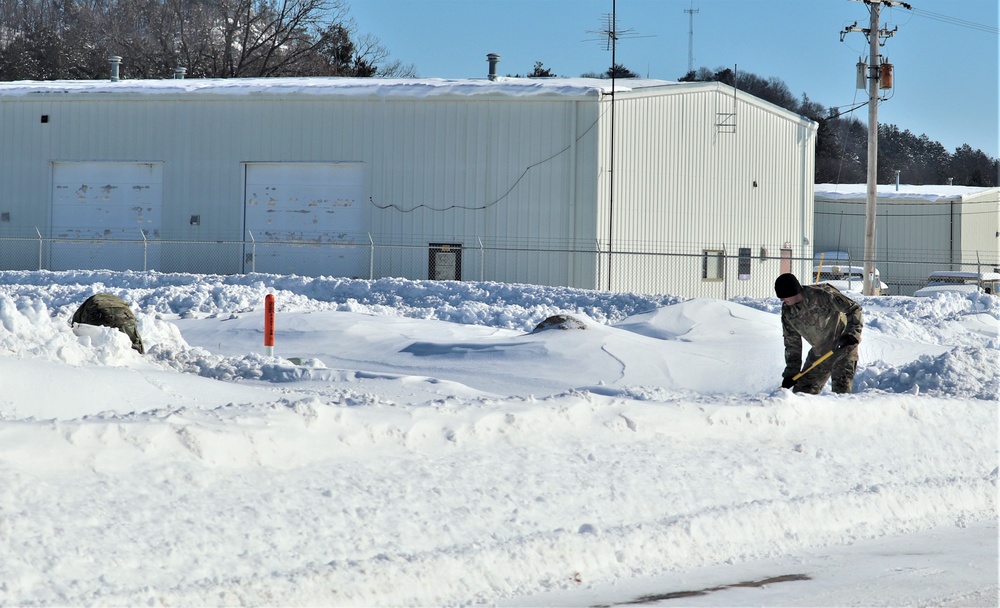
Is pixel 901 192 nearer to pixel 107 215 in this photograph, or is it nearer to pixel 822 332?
pixel 107 215

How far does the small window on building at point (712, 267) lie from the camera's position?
3206 cm

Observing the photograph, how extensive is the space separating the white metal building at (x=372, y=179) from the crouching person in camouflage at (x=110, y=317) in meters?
14.3

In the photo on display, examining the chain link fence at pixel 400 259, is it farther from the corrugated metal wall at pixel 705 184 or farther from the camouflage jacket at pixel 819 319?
the camouflage jacket at pixel 819 319

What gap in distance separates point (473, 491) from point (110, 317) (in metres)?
7.40

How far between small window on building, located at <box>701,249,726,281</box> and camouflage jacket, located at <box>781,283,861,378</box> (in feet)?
69.7

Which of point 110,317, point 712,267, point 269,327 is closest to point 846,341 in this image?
point 269,327

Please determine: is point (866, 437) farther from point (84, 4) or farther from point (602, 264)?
point (84, 4)

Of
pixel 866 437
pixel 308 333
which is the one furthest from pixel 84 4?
pixel 866 437

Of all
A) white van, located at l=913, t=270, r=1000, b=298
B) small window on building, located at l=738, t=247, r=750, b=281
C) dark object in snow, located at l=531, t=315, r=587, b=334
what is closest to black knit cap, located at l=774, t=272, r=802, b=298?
dark object in snow, located at l=531, t=315, r=587, b=334

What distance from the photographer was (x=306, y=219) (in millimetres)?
29422

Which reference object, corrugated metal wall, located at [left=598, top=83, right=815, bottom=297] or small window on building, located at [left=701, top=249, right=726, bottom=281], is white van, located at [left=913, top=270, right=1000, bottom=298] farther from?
small window on building, located at [left=701, top=249, right=726, bottom=281]

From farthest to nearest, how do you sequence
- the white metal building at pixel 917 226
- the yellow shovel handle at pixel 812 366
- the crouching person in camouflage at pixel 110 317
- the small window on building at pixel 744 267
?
the white metal building at pixel 917 226
the small window on building at pixel 744 267
the crouching person in camouflage at pixel 110 317
the yellow shovel handle at pixel 812 366

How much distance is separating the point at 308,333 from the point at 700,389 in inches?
217

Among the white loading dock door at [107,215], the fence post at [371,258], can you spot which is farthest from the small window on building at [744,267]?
the white loading dock door at [107,215]
